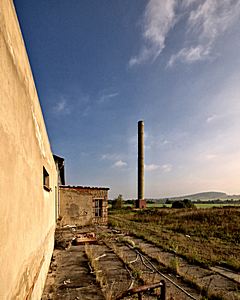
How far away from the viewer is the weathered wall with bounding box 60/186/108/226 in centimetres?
1452

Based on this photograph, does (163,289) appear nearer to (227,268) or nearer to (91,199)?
(227,268)

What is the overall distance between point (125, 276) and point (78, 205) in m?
9.43

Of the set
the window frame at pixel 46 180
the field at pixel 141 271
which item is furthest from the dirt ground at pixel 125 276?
the window frame at pixel 46 180

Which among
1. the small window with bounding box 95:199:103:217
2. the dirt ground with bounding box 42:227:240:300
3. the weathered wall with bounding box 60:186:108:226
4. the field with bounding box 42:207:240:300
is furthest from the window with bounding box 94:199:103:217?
the dirt ground with bounding box 42:227:240:300

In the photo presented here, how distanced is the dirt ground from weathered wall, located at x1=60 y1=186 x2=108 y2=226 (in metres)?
5.59

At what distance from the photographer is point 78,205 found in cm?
1511

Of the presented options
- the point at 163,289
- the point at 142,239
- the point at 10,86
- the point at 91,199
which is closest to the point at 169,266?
the point at 163,289

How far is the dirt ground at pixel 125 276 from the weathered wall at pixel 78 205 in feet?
18.3

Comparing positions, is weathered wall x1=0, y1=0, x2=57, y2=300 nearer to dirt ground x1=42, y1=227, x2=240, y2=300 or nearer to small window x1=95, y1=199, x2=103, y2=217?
dirt ground x1=42, y1=227, x2=240, y2=300

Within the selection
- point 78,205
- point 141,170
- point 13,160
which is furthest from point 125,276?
point 141,170

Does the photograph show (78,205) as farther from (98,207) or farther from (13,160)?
(13,160)

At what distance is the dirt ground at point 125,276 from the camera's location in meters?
4.93

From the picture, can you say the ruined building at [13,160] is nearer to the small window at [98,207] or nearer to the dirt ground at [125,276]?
the dirt ground at [125,276]

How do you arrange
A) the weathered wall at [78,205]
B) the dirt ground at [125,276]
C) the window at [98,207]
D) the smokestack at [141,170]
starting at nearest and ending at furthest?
the dirt ground at [125,276] → the weathered wall at [78,205] → the window at [98,207] → the smokestack at [141,170]
